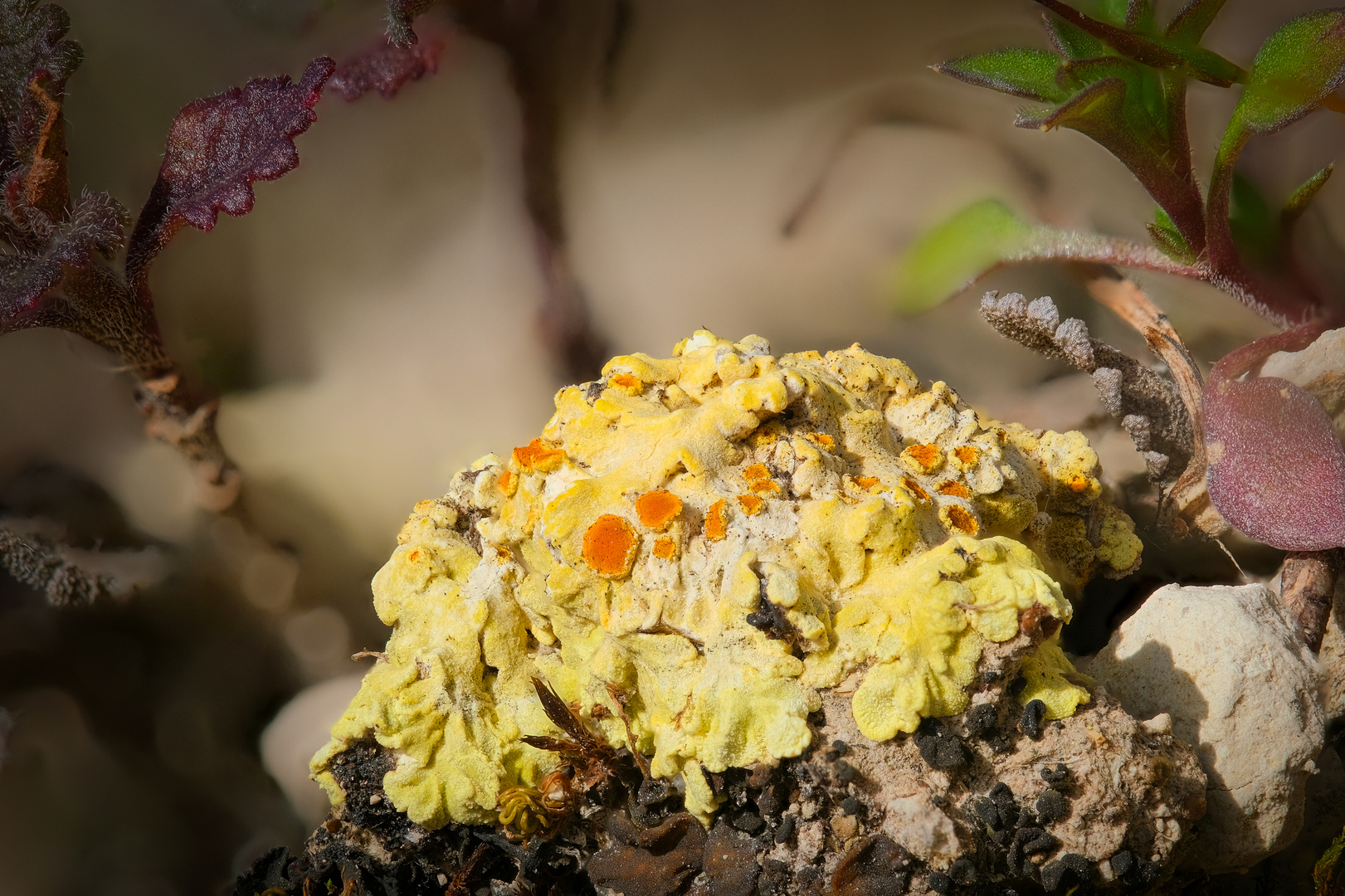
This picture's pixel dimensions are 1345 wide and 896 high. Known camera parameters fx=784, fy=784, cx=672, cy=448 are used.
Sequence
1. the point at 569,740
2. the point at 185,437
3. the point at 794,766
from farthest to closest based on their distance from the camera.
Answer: the point at 185,437 → the point at 569,740 → the point at 794,766

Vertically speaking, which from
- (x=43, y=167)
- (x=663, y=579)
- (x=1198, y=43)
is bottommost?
(x=663, y=579)

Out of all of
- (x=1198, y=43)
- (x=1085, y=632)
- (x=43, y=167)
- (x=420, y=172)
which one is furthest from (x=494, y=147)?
(x=1085, y=632)

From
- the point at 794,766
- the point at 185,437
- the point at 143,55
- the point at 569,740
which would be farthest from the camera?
the point at 185,437

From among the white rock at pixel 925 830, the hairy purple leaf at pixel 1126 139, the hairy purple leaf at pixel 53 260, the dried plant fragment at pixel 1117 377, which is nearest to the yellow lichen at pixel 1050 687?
the white rock at pixel 925 830

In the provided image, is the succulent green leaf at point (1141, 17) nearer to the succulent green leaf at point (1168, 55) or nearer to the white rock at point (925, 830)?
the succulent green leaf at point (1168, 55)

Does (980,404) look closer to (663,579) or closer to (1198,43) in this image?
(1198,43)
